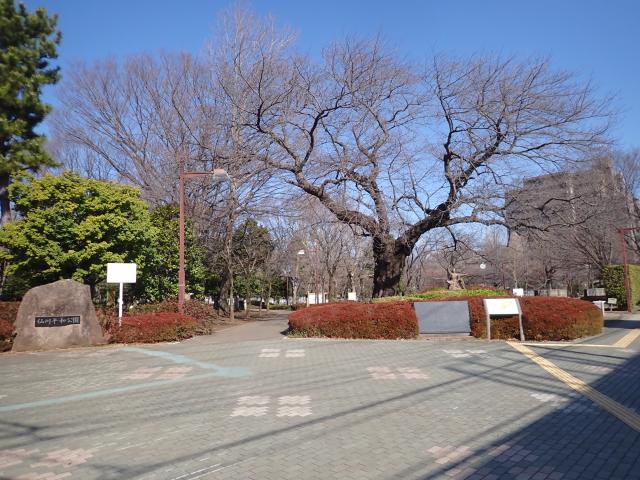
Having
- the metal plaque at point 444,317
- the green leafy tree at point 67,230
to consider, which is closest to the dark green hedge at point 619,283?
the metal plaque at point 444,317

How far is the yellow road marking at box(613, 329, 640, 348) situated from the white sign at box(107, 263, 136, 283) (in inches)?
523

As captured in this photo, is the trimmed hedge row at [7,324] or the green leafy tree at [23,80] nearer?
the trimmed hedge row at [7,324]

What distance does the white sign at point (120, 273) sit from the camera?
1424 cm

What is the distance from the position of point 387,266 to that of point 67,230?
11.8 meters

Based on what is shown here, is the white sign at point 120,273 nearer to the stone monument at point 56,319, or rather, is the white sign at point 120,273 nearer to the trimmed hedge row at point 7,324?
the stone monument at point 56,319

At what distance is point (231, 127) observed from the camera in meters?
20.5

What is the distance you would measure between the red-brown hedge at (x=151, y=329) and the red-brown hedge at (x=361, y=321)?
3.58 m

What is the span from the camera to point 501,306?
13109mm

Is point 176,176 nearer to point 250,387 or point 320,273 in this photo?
point 250,387

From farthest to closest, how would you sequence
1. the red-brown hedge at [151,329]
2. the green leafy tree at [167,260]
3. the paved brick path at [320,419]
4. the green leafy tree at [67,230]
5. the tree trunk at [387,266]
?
the green leafy tree at [167,260] → the tree trunk at [387,266] → the green leafy tree at [67,230] → the red-brown hedge at [151,329] → the paved brick path at [320,419]

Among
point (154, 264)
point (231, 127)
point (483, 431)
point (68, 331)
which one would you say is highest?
point (231, 127)

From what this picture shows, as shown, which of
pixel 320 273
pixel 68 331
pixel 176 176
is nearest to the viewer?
pixel 68 331

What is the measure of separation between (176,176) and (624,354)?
18.3 m

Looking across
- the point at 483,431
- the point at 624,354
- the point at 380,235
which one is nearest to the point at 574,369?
the point at 624,354
